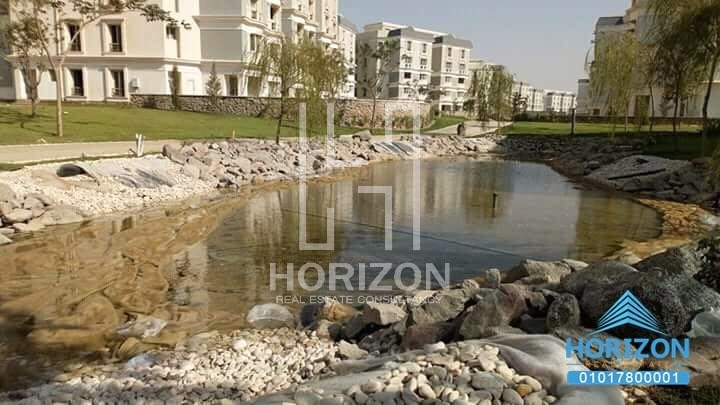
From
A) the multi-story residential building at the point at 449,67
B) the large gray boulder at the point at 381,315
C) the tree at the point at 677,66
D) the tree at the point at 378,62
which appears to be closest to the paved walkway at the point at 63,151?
the large gray boulder at the point at 381,315

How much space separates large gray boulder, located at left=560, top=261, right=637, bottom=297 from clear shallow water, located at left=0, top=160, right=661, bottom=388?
114 inches

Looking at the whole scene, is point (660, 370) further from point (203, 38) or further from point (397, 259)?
point (203, 38)

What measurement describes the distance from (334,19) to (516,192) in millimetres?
50794

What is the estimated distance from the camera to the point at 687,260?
593 centimetres

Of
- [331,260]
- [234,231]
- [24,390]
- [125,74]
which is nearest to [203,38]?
[125,74]

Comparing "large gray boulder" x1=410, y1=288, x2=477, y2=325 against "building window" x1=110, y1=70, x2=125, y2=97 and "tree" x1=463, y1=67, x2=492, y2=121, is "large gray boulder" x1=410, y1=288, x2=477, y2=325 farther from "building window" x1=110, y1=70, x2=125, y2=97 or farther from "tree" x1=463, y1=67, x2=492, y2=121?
"tree" x1=463, y1=67, x2=492, y2=121

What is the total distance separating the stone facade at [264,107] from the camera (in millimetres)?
34500

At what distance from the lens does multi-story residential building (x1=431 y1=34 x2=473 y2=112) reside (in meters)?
86.8

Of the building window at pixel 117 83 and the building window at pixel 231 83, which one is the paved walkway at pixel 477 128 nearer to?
the building window at pixel 231 83

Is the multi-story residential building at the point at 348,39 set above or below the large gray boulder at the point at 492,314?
above

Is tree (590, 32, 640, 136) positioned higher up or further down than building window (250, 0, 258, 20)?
further down

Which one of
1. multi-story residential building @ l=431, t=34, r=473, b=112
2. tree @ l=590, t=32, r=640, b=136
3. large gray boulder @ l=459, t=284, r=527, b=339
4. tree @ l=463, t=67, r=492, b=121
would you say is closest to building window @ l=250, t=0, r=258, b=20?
tree @ l=463, t=67, r=492, b=121

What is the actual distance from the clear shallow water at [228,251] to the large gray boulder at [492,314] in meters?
3.15

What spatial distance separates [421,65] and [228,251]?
262 ft
